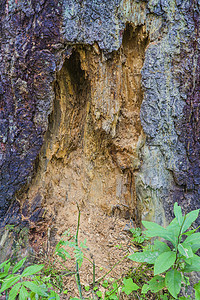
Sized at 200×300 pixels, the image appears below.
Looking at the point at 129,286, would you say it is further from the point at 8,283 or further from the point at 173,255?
the point at 8,283

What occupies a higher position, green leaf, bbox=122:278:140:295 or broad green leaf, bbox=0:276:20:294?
broad green leaf, bbox=0:276:20:294

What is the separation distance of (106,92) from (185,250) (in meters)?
1.52

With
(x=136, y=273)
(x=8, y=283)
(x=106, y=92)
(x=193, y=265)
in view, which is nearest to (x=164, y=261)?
(x=193, y=265)

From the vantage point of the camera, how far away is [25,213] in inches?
88.6

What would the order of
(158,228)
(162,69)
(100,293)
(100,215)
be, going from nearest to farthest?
(158,228), (100,293), (162,69), (100,215)

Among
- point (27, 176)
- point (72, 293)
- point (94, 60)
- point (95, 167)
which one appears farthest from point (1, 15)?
point (72, 293)

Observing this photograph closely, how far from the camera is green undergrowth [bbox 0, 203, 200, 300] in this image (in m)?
1.64

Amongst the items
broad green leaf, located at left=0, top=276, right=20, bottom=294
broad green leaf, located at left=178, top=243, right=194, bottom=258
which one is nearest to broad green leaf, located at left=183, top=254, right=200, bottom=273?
broad green leaf, located at left=178, top=243, right=194, bottom=258

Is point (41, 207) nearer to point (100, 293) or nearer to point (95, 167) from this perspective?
point (95, 167)

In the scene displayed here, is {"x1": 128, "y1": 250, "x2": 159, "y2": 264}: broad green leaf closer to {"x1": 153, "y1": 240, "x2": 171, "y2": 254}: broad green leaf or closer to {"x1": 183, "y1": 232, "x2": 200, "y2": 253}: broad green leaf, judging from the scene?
{"x1": 153, "y1": 240, "x2": 171, "y2": 254}: broad green leaf

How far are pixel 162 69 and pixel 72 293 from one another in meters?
2.12

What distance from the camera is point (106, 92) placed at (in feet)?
7.59

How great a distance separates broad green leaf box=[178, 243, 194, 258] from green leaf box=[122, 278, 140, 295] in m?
0.57

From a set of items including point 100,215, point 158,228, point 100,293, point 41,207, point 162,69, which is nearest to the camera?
point 158,228
